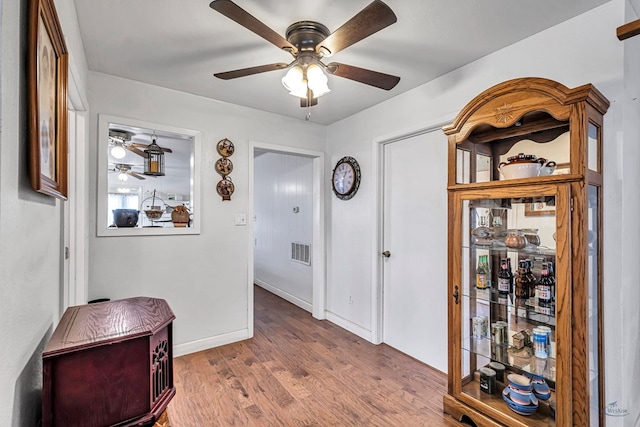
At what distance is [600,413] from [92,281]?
3.33 meters

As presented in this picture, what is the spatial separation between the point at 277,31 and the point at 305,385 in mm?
2438

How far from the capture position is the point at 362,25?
56.5 inches

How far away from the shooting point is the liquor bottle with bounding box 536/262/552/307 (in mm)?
1665

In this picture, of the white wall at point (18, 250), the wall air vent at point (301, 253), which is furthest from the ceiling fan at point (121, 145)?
the white wall at point (18, 250)

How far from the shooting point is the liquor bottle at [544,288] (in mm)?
1665

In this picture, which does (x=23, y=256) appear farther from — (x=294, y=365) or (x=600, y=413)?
(x=600, y=413)

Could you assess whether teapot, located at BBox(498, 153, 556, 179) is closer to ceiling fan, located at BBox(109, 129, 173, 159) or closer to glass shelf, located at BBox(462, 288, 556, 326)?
glass shelf, located at BBox(462, 288, 556, 326)

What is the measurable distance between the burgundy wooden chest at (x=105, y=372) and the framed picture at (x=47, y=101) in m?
0.48

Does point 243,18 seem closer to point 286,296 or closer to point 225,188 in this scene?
point 225,188

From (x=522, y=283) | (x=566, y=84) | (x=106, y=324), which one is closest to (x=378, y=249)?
(x=522, y=283)

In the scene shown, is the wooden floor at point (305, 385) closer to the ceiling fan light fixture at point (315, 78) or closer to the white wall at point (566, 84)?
the white wall at point (566, 84)

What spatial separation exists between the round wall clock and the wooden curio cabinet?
1.37m

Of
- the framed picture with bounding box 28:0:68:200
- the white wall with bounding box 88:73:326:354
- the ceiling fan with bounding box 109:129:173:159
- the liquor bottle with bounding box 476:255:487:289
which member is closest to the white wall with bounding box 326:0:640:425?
the liquor bottle with bounding box 476:255:487:289

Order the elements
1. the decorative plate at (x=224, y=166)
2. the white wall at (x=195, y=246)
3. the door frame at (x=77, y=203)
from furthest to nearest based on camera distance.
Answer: the decorative plate at (x=224, y=166), the white wall at (x=195, y=246), the door frame at (x=77, y=203)
